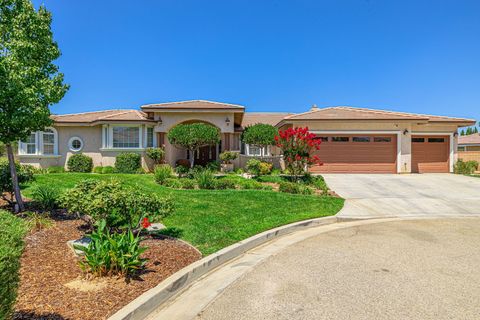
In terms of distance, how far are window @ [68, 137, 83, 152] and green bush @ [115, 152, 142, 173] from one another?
3.28 m

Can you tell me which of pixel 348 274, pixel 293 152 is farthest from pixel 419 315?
pixel 293 152

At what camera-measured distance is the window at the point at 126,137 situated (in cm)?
1819

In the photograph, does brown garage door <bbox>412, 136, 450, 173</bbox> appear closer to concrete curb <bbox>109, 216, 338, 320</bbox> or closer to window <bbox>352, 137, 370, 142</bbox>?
window <bbox>352, 137, 370, 142</bbox>

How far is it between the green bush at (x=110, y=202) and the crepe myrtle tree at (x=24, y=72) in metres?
2.36

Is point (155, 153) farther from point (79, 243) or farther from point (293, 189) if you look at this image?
point (79, 243)

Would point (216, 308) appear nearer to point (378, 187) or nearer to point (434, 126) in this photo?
point (378, 187)

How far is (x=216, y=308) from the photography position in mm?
3467

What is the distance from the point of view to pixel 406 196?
38.5 feet

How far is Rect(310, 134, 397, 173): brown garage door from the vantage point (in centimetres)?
1875

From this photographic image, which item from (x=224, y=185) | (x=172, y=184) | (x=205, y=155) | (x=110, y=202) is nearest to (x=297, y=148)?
(x=224, y=185)

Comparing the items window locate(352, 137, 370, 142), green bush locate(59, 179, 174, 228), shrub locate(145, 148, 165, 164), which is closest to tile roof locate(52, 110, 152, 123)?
shrub locate(145, 148, 165, 164)

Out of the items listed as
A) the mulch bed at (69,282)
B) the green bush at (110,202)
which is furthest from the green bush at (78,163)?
the mulch bed at (69,282)

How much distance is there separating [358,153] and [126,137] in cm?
1510

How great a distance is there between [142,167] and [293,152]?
379 inches
